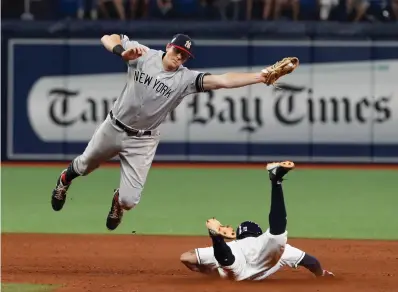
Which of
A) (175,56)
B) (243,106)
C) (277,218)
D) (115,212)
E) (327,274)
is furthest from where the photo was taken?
(243,106)

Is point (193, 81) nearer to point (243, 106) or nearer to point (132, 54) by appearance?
point (132, 54)

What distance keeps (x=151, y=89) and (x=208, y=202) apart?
592cm

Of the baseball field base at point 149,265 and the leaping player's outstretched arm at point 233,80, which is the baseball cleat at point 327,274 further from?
the leaping player's outstretched arm at point 233,80

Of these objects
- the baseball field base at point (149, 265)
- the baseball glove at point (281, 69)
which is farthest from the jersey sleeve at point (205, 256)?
the baseball glove at point (281, 69)

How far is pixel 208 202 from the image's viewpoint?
1669 cm

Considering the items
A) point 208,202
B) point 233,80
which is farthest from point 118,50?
point 208,202

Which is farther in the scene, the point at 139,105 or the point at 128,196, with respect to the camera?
the point at 128,196

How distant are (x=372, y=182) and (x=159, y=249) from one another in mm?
7525

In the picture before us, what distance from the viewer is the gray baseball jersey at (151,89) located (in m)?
10.9

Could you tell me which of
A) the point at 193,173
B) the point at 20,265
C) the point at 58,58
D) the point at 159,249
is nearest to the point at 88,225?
the point at 159,249

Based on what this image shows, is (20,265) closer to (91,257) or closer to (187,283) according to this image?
(91,257)

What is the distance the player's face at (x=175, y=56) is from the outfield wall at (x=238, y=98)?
1056 cm

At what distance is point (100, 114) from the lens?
70.7ft

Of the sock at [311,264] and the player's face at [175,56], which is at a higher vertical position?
the player's face at [175,56]
